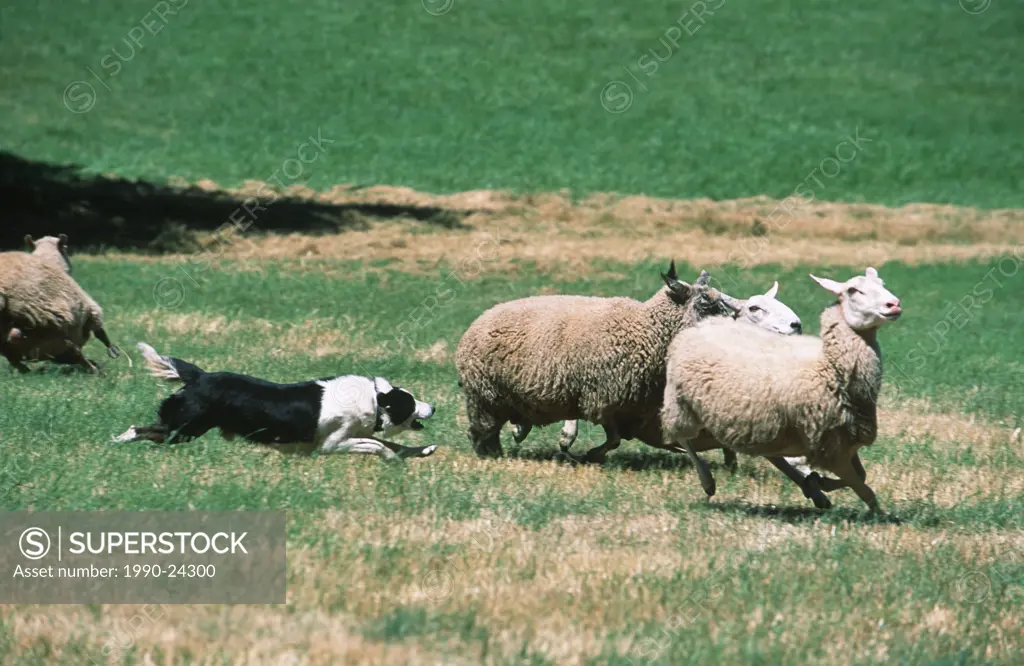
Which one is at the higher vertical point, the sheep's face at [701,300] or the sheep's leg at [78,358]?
the sheep's face at [701,300]

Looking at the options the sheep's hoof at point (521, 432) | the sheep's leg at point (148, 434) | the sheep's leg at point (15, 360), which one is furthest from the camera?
the sheep's leg at point (15, 360)

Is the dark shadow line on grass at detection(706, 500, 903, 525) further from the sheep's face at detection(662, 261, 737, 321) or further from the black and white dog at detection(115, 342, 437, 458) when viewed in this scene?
the black and white dog at detection(115, 342, 437, 458)

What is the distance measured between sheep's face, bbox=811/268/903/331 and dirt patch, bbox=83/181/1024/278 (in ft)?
47.8

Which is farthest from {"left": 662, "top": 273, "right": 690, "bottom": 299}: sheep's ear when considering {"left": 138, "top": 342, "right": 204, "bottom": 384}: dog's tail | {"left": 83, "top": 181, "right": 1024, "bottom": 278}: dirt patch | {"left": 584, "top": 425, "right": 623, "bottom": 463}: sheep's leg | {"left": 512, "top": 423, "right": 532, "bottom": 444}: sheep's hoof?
{"left": 83, "top": 181, "right": 1024, "bottom": 278}: dirt patch

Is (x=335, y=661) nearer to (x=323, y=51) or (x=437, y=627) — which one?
(x=437, y=627)

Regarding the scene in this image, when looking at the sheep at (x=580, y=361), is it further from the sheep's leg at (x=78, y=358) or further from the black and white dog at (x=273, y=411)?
the sheep's leg at (x=78, y=358)

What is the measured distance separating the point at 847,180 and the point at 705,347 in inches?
1002

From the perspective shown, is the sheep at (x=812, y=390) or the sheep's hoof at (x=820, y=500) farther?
the sheep's hoof at (x=820, y=500)

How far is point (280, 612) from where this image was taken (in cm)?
642

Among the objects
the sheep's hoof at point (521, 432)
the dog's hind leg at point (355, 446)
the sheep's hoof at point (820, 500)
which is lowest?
the sheep's hoof at point (521, 432)

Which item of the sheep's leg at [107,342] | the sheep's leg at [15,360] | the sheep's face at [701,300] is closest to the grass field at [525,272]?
the sheep's leg at [15,360]

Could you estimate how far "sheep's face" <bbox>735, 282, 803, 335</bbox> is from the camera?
1041 centimetres

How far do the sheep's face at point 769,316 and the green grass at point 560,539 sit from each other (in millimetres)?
1070

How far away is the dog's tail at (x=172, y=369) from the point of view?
9.55 metres
